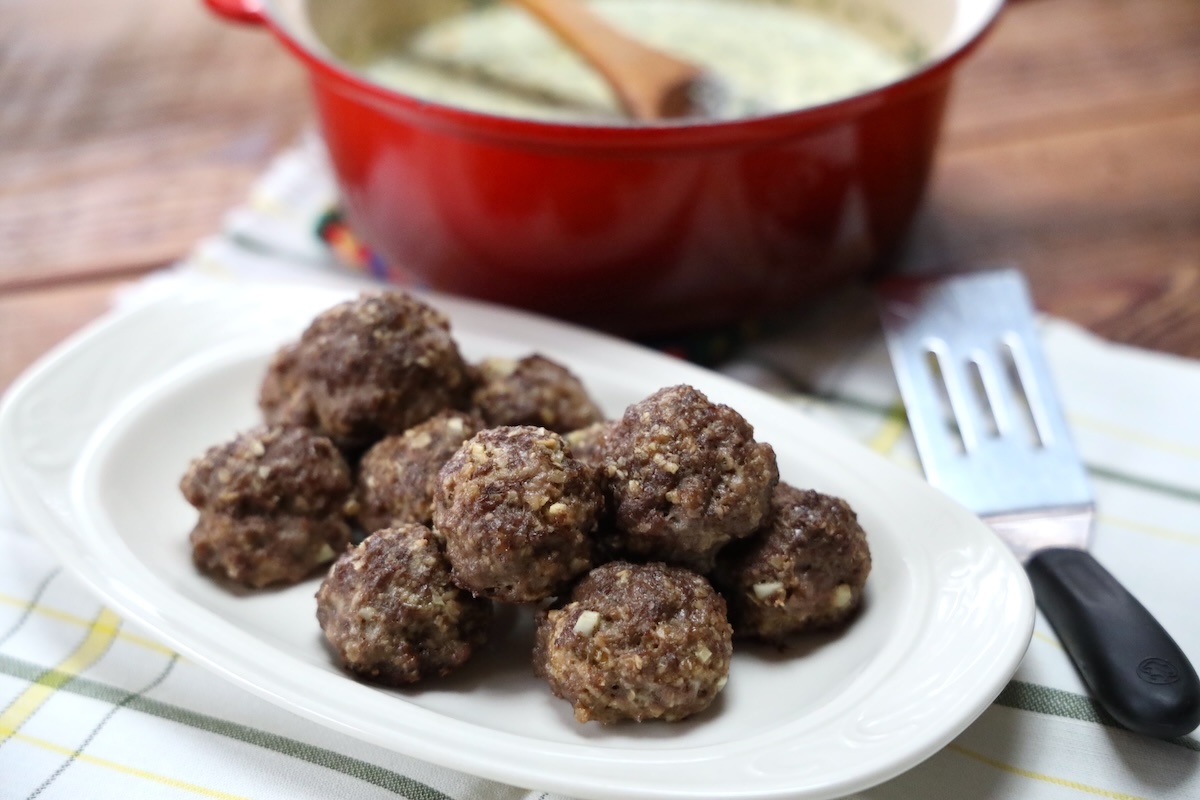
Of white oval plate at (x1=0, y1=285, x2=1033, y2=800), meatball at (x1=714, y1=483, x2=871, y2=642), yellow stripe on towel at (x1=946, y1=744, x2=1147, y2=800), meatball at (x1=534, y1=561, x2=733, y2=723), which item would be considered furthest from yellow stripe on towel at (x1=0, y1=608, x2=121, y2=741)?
yellow stripe on towel at (x1=946, y1=744, x2=1147, y2=800)

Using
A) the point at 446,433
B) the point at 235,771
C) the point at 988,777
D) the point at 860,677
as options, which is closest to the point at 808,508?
the point at 860,677

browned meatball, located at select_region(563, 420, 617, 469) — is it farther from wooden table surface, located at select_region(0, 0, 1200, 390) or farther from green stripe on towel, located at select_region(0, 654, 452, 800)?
wooden table surface, located at select_region(0, 0, 1200, 390)

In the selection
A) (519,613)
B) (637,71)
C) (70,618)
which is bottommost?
(70,618)

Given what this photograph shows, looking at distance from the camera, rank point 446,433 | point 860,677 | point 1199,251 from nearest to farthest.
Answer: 1. point 860,677
2. point 446,433
3. point 1199,251

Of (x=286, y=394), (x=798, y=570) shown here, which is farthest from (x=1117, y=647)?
(x=286, y=394)

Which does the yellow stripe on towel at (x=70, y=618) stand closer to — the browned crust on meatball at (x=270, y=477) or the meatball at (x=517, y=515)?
the browned crust on meatball at (x=270, y=477)

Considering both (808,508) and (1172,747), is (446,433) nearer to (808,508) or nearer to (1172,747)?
(808,508)

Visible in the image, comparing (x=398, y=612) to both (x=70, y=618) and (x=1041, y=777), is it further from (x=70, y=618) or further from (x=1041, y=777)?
(x=1041, y=777)
